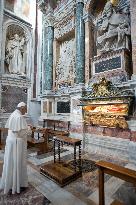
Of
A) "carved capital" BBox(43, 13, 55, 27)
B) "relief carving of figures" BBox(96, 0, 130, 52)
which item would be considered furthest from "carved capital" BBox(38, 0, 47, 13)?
"relief carving of figures" BBox(96, 0, 130, 52)

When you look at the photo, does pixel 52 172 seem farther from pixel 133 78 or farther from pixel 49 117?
pixel 49 117

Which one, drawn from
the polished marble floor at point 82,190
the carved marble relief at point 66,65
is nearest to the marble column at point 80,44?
the carved marble relief at point 66,65

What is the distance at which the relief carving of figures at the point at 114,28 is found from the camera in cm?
648

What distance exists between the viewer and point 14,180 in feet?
11.0

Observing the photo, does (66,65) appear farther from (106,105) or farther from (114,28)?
(106,105)

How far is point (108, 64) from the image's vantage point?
6.73 metres

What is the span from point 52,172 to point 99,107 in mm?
3235

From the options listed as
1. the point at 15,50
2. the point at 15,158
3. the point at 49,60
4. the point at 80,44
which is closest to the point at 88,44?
the point at 80,44

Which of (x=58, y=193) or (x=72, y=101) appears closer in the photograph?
(x=58, y=193)

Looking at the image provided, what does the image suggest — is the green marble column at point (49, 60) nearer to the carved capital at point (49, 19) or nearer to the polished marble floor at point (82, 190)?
the carved capital at point (49, 19)

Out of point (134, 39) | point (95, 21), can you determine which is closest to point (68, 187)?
point (134, 39)

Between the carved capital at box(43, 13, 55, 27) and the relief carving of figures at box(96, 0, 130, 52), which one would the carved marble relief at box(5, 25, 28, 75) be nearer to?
the carved capital at box(43, 13, 55, 27)

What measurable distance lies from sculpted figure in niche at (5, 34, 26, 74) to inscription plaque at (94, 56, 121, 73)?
5375 millimetres

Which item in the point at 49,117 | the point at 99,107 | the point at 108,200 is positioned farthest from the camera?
the point at 49,117
